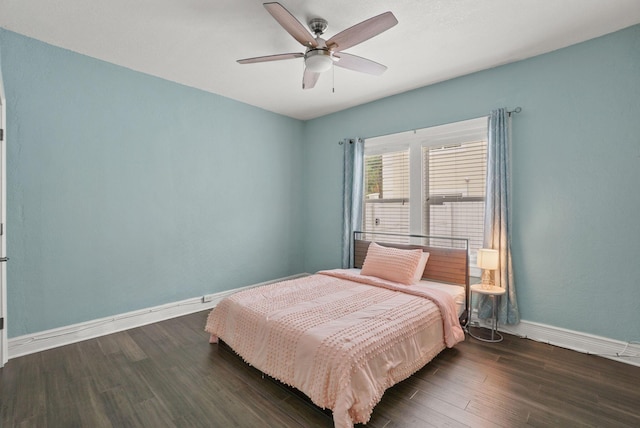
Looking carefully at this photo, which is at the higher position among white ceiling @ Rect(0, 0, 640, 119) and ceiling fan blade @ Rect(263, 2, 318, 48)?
white ceiling @ Rect(0, 0, 640, 119)

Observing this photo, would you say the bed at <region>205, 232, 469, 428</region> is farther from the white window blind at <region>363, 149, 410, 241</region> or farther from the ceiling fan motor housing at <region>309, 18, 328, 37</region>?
the ceiling fan motor housing at <region>309, 18, 328, 37</region>

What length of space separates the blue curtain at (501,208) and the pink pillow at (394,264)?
2.56 feet

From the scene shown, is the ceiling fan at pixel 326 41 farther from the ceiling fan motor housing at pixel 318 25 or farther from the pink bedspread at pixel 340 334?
the pink bedspread at pixel 340 334

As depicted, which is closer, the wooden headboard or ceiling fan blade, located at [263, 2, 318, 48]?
ceiling fan blade, located at [263, 2, 318, 48]

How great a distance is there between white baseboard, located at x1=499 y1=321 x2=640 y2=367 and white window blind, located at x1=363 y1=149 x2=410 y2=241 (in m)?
1.62

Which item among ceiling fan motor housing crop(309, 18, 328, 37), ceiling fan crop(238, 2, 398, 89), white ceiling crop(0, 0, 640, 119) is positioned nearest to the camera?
ceiling fan crop(238, 2, 398, 89)

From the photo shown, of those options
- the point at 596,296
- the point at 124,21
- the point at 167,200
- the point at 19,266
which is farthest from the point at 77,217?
the point at 596,296

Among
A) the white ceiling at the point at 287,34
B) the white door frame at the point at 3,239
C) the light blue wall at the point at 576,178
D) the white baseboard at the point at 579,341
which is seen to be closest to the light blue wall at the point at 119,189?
the white door frame at the point at 3,239

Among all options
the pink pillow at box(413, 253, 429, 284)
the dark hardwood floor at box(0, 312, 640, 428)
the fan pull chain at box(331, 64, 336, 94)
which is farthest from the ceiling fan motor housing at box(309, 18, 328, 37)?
the dark hardwood floor at box(0, 312, 640, 428)

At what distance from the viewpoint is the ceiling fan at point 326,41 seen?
1.92m

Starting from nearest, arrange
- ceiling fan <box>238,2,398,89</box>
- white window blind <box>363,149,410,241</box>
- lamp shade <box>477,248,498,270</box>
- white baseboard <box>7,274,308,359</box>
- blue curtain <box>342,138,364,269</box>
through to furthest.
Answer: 1. ceiling fan <box>238,2,398,89</box>
2. white baseboard <box>7,274,308,359</box>
3. lamp shade <box>477,248,498,270</box>
4. white window blind <box>363,149,410,241</box>
5. blue curtain <box>342,138,364,269</box>

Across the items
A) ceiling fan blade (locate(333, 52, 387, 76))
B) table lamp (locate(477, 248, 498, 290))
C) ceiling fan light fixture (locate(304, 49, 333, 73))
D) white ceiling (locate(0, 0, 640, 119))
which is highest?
white ceiling (locate(0, 0, 640, 119))

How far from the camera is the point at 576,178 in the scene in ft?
9.18

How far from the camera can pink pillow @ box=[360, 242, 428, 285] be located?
326 centimetres
